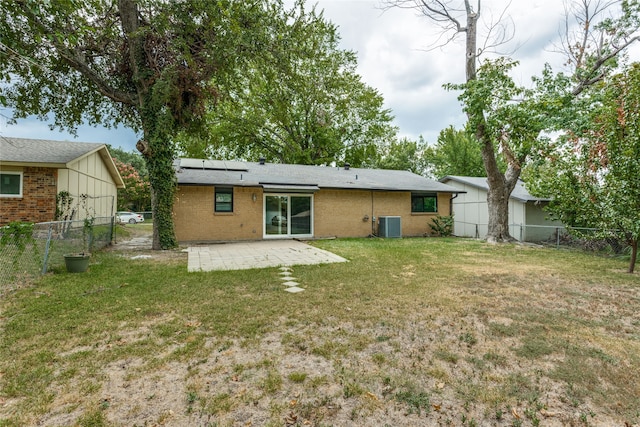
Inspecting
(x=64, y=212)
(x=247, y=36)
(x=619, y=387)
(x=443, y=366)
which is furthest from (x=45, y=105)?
(x=619, y=387)

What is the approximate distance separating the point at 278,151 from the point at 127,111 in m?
15.4

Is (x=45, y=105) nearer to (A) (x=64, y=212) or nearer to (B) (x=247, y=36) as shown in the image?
(A) (x=64, y=212)

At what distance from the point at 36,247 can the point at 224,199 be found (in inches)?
271

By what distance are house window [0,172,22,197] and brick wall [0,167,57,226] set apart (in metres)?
0.15

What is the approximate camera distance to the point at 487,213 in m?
15.4

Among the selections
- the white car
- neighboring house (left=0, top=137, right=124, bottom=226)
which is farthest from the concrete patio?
the white car

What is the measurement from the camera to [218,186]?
1223 cm

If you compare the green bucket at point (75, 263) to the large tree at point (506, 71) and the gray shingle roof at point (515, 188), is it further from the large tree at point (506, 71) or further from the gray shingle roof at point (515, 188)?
the gray shingle roof at point (515, 188)

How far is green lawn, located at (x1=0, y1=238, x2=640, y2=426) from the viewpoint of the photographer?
2.14 m

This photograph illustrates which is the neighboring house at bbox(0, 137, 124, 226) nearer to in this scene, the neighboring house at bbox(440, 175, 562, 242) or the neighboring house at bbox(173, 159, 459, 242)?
the neighboring house at bbox(173, 159, 459, 242)

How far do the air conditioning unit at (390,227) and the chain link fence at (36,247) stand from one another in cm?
1102

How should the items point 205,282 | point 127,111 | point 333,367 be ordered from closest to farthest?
point 333,367 < point 205,282 < point 127,111

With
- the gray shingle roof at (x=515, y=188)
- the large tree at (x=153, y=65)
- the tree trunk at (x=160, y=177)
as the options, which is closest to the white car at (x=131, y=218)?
the large tree at (x=153, y=65)

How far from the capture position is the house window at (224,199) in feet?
40.6
